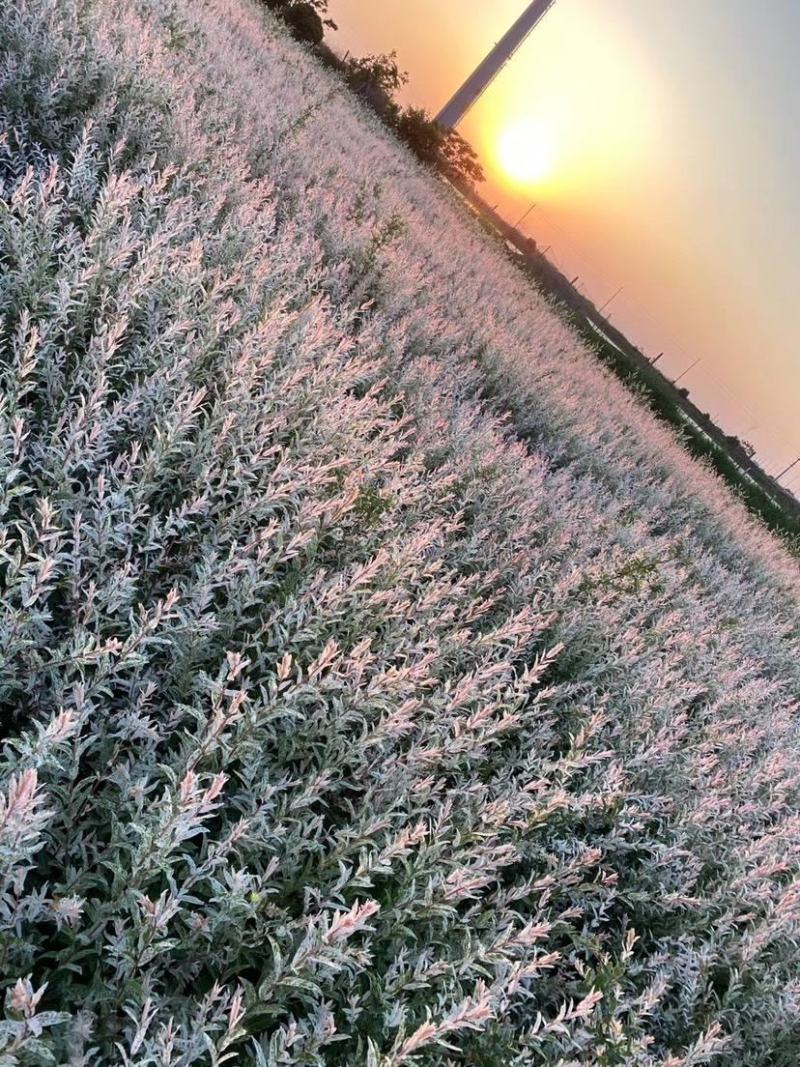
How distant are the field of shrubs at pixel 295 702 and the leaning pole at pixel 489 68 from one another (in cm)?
3390

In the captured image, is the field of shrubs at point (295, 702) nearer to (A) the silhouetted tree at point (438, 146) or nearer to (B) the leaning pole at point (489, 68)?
(A) the silhouetted tree at point (438, 146)

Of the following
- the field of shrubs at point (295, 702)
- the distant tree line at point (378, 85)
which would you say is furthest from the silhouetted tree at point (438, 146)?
the field of shrubs at point (295, 702)

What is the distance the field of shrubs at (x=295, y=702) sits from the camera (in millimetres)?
1629

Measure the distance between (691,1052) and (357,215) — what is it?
8.84 m

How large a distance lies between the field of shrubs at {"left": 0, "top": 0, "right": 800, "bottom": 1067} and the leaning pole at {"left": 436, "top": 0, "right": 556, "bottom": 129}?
33.9 meters

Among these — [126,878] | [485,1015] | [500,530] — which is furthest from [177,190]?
[485,1015]

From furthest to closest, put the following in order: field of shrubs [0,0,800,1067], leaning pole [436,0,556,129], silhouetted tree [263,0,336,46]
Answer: leaning pole [436,0,556,129], silhouetted tree [263,0,336,46], field of shrubs [0,0,800,1067]

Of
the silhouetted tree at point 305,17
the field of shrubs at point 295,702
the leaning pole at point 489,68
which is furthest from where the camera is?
the leaning pole at point 489,68

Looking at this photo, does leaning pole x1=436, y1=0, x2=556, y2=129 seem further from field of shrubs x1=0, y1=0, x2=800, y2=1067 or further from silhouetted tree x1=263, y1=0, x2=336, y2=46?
field of shrubs x1=0, y1=0, x2=800, y2=1067

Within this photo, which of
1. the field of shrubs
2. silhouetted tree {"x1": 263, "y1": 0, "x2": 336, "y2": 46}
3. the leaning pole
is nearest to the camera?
the field of shrubs

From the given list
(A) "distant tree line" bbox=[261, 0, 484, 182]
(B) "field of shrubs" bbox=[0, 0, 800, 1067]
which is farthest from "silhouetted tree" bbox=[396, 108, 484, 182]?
(B) "field of shrubs" bbox=[0, 0, 800, 1067]

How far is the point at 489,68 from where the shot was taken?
35906 mm

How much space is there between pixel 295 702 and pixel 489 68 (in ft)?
141

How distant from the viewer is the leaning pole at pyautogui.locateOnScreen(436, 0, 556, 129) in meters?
34.7
